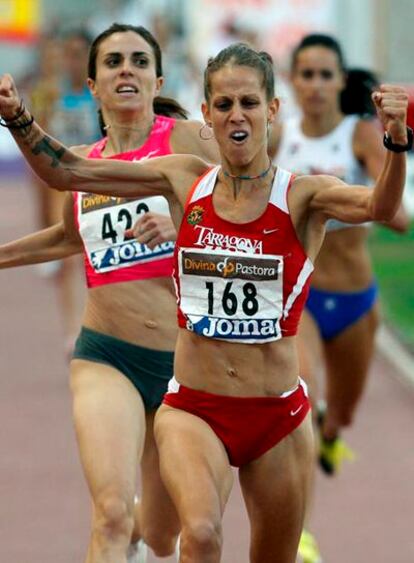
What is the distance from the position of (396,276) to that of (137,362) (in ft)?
32.3

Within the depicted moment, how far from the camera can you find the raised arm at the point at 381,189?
18.2ft

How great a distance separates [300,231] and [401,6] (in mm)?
13734

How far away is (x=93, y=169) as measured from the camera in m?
6.18

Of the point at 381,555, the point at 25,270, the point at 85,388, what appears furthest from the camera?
the point at 25,270

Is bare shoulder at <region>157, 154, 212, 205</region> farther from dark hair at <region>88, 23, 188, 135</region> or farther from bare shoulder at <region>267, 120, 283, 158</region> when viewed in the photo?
bare shoulder at <region>267, 120, 283, 158</region>

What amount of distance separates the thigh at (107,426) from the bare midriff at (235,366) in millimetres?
480

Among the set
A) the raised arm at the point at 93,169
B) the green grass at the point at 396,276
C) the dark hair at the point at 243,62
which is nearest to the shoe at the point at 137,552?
the raised arm at the point at 93,169

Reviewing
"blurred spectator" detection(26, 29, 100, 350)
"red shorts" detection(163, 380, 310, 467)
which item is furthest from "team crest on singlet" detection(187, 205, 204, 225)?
"blurred spectator" detection(26, 29, 100, 350)

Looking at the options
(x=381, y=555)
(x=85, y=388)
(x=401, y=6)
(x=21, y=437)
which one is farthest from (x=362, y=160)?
(x=401, y=6)

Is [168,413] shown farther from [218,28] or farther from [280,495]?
[218,28]

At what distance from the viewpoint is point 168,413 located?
6.29 metres

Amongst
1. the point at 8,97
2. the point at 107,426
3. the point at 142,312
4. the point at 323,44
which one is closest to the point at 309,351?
the point at 323,44

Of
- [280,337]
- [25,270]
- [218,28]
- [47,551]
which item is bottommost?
[25,270]

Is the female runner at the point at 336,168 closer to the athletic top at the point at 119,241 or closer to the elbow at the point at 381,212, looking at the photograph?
the athletic top at the point at 119,241
